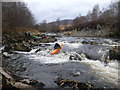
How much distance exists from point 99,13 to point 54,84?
80.0m

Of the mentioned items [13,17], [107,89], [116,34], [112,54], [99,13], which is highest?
[99,13]

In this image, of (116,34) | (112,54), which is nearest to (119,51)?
(112,54)

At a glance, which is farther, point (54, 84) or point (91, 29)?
point (91, 29)

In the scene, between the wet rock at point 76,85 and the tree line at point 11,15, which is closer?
the wet rock at point 76,85

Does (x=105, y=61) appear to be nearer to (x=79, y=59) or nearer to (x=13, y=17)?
(x=79, y=59)

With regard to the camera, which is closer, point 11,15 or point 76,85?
point 76,85

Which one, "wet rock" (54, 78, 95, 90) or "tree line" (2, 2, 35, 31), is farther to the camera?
"tree line" (2, 2, 35, 31)

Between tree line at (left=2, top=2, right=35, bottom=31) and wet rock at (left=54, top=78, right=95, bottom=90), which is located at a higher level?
tree line at (left=2, top=2, right=35, bottom=31)

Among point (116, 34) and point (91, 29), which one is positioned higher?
point (91, 29)

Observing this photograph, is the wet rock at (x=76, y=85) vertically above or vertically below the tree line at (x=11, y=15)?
below

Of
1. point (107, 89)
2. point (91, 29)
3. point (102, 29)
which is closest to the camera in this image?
point (107, 89)

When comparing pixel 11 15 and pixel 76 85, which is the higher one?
pixel 11 15

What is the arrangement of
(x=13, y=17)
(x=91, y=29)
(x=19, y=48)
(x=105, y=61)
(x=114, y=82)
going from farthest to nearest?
(x=91, y=29)
(x=13, y=17)
(x=19, y=48)
(x=105, y=61)
(x=114, y=82)

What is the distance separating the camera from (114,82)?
4508 millimetres
